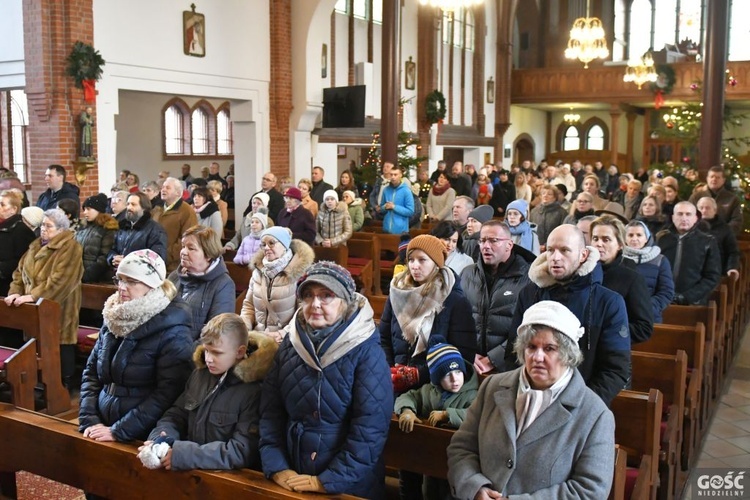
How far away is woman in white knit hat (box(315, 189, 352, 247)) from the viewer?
29.2ft

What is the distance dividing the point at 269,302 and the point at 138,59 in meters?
7.88

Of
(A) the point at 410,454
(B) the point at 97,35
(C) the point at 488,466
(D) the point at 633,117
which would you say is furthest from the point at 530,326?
(D) the point at 633,117

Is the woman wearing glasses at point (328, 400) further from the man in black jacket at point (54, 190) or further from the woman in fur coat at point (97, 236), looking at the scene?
the man in black jacket at point (54, 190)

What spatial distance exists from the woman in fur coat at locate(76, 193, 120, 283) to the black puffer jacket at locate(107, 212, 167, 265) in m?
0.16

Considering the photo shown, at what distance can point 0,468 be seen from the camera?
3.50 m

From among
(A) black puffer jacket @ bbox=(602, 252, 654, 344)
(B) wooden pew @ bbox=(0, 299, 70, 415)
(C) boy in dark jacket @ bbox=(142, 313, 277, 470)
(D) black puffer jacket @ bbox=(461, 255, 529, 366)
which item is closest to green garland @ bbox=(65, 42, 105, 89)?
(B) wooden pew @ bbox=(0, 299, 70, 415)

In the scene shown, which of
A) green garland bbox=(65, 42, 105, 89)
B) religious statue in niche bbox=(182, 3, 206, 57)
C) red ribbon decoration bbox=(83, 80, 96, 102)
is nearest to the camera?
green garland bbox=(65, 42, 105, 89)

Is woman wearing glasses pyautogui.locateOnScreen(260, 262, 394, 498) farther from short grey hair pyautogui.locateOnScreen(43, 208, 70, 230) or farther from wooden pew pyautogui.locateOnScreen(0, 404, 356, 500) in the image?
short grey hair pyautogui.locateOnScreen(43, 208, 70, 230)

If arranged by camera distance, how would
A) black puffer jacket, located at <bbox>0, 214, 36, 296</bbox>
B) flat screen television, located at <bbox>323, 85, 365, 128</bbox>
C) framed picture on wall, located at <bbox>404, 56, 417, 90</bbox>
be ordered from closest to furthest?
black puffer jacket, located at <bbox>0, 214, 36, 296</bbox> → flat screen television, located at <bbox>323, 85, 365, 128</bbox> → framed picture on wall, located at <bbox>404, 56, 417, 90</bbox>

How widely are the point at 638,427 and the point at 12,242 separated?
5.19 meters

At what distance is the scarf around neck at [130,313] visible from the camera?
3314 mm

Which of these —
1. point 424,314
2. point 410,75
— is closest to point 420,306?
point 424,314

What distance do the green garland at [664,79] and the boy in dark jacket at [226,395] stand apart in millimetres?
22480

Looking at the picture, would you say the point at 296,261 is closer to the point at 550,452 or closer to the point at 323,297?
the point at 323,297
